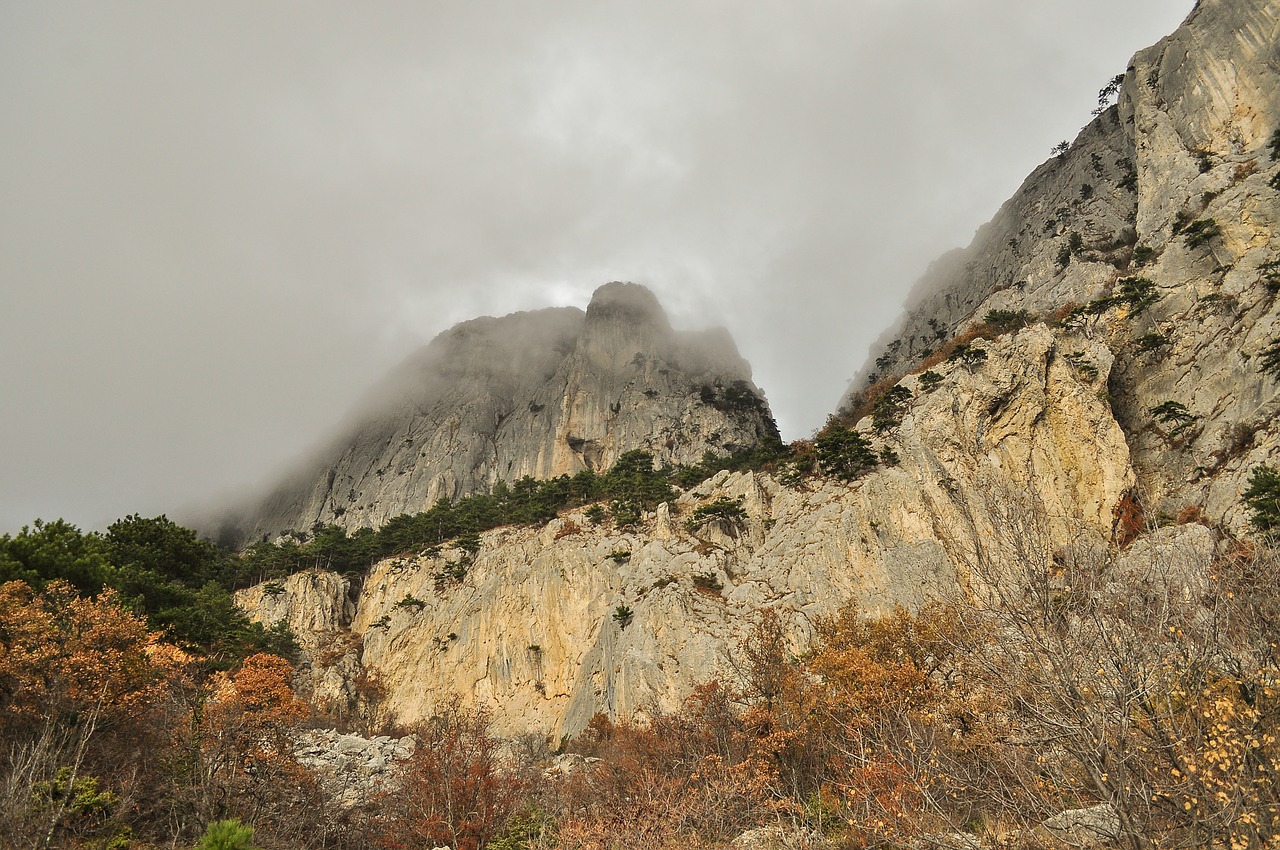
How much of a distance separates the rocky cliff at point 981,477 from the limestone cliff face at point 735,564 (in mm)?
164

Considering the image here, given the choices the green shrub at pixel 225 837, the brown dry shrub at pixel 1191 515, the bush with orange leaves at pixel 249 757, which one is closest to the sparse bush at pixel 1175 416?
the brown dry shrub at pixel 1191 515

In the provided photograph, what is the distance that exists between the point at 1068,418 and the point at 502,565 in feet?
145

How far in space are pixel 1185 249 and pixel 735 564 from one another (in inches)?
1559

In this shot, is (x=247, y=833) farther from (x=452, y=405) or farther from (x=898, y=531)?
(x=452, y=405)

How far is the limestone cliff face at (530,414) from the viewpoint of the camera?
89938mm

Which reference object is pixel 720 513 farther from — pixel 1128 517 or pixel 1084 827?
pixel 1084 827

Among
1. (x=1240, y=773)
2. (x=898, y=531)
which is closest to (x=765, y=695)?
(x=898, y=531)

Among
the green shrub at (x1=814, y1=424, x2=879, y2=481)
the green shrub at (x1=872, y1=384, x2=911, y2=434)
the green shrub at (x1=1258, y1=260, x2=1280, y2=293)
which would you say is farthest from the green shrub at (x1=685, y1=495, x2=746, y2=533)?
the green shrub at (x1=1258, y1=260, x2=1280, y2=293)

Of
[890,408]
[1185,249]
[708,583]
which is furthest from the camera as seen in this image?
[890,408]

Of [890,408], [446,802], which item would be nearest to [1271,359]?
[890,408]

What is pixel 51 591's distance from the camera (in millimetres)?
18969

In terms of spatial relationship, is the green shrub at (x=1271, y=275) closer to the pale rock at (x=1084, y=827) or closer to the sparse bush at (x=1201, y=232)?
the sparse bush at (x=1201, y=232)

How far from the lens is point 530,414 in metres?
98.6

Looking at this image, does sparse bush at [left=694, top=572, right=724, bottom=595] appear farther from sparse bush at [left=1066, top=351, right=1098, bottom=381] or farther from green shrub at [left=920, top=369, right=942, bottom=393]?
sparse bush at [left=1066, top=351, right=1098, bottom=381]
